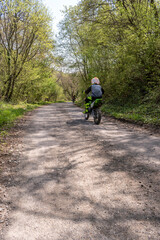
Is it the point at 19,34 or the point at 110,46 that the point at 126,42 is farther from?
the point at 19,34

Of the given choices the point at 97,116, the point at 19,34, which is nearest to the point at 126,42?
the point at 97,116

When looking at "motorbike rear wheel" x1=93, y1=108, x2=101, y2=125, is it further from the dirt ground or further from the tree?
the tree

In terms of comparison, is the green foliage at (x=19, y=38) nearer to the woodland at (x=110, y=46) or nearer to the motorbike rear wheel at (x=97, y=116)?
the woodland at (x=110, y=46)

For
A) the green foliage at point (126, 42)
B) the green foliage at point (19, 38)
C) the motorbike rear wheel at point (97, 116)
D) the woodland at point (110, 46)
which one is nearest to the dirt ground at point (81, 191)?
the motorbike rear wheel at point (97, 116)

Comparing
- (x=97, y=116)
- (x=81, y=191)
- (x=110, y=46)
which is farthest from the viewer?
(x=110, y=46)

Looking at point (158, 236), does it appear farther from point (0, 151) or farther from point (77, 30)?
point (77, 30)

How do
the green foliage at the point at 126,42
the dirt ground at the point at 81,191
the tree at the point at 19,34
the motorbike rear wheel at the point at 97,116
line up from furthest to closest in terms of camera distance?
the tree at the point at 19,34 → the green foliage at the point at 126,42 → the motorbike rear wheel at the point at 97,116 → the dirt ground at the point at 81,191

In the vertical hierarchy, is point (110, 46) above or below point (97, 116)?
above

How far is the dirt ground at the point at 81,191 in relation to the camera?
7.58 feet

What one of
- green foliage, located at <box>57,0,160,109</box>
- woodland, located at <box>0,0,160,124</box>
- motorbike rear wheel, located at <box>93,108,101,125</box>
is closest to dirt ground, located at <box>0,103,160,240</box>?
motorbike rear wheel, located at <box>93,108,101,125</box>

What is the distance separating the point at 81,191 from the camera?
317 cm

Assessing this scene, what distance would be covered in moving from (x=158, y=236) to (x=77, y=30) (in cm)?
2542

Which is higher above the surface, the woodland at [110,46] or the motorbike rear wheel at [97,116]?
the woodland at [110,46]

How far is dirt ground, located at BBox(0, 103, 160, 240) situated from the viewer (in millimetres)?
2311
